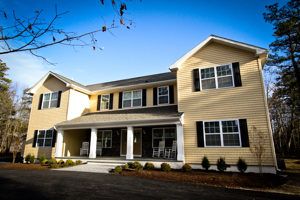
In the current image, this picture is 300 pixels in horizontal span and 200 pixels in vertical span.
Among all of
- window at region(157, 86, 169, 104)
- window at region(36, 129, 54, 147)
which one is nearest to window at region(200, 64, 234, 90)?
window at region(157, 86, 169, 104)

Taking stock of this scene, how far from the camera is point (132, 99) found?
14.6 meters

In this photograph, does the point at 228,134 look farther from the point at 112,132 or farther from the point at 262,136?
the point at 112,132

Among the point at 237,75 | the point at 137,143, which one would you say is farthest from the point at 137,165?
the point at 237,75

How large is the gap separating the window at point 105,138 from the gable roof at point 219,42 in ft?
24.7

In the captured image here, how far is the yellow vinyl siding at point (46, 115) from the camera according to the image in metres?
14.3

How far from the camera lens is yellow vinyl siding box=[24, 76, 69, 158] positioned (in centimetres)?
1428

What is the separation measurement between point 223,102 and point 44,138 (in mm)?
13956

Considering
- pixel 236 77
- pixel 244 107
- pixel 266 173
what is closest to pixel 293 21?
pixel 236 77

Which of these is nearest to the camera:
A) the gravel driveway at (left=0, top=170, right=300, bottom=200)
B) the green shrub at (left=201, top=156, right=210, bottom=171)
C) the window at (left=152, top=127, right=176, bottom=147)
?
the gravel driveway at (left=0, top=170, right=300, bottom=200)

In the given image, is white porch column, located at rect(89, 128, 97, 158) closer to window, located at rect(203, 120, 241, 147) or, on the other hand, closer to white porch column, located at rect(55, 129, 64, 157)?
white porch column, located at rect(55, 129, 64, 157)

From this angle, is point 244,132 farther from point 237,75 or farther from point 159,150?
point 159,150

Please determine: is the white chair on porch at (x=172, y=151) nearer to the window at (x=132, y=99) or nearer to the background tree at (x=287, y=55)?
the window at (x=132, y=99)


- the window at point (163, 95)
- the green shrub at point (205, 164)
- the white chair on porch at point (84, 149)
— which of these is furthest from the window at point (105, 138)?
the green shrub at point (205, 164)

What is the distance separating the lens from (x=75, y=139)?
49.0 ft
